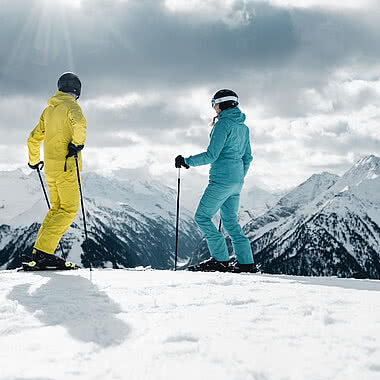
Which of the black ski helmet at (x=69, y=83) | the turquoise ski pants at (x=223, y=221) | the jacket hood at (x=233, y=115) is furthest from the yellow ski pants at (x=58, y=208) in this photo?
the jacket hood at (x=233, y=115)

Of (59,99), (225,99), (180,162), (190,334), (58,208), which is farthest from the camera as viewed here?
(180,162)

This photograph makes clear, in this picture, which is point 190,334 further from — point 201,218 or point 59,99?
point 59,99

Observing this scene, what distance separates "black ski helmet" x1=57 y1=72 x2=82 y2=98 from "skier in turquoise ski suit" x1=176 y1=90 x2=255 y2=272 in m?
2.36

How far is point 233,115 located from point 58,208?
378 centimetres

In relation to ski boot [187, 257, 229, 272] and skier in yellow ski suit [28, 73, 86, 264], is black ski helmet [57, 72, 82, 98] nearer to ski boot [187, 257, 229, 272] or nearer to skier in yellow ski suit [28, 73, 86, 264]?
skier in yellow ski suit [28, 73, 86, 264]

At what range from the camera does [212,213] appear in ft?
27.4

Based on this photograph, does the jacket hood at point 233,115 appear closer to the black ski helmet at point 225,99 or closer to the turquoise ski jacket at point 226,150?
the turquoise ski jacket at point 226,150

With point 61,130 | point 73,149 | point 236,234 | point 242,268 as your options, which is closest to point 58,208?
point 73,149

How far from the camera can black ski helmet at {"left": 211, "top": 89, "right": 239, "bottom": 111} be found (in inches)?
333

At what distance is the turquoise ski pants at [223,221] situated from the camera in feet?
27.4

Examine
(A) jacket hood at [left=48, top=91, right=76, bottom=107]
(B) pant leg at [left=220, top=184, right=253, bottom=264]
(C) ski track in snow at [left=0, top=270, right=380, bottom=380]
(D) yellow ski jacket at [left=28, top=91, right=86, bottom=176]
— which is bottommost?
(C) ski track in snow at [left=0, top=270, right=380, bottom=380]

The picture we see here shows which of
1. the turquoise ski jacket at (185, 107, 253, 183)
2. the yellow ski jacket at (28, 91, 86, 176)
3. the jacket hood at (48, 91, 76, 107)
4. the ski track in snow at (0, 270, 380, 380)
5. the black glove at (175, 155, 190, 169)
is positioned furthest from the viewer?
the black glove at (175, 155, 190, 169)

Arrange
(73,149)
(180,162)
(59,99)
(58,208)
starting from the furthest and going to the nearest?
(180,162) < (58,208) < (59,99) < (73,149)

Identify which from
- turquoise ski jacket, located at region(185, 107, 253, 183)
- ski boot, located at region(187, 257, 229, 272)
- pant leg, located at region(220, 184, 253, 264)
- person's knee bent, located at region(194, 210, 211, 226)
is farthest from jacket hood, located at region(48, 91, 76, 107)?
ski boot, located at region(187, 257, 229, 272)
